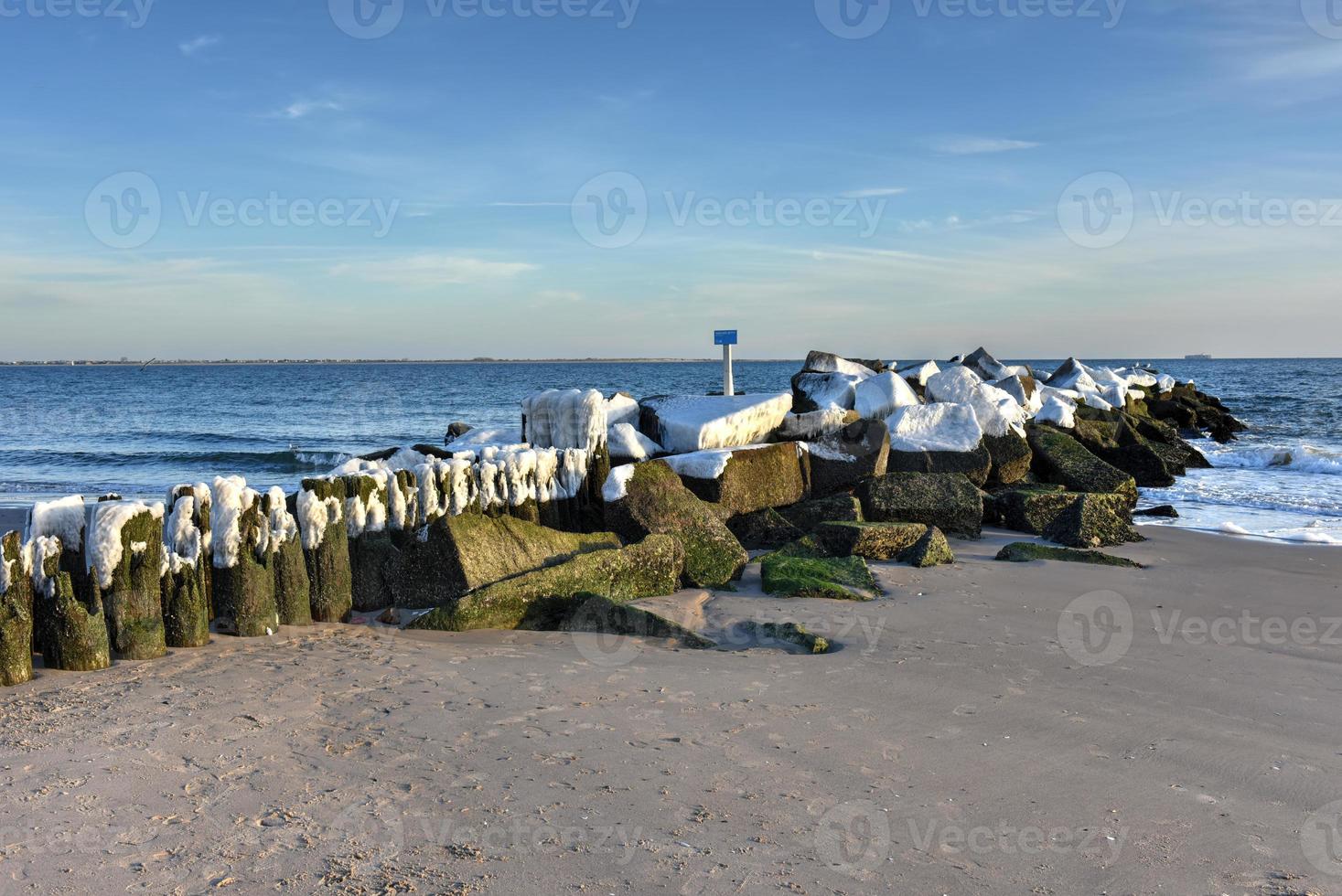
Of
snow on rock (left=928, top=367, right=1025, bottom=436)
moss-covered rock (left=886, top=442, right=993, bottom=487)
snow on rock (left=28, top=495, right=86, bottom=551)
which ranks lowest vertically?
moss-covered rock (left=886, top=442, right=993, bottom=487)

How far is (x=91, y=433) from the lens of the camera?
90.6ft

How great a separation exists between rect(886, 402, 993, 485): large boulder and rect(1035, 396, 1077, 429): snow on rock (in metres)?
4.79

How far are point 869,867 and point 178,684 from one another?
345 cm

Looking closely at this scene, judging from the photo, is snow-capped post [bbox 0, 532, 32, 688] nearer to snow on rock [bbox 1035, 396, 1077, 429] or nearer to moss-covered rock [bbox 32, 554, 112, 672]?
moss-covered rock [bbox 32, 554, 112, 672]

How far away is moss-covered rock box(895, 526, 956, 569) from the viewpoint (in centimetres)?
812

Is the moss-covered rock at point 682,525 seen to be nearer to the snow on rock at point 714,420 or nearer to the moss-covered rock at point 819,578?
the moss-covered rock at point 819,578

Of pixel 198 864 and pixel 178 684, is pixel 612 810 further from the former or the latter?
pixel 178 684

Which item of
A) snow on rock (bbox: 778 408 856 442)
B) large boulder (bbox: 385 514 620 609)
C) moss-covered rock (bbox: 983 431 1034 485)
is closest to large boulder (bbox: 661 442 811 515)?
snow on rock (bbox: 778 408 856 442)

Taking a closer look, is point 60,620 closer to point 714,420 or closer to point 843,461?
point 714,420

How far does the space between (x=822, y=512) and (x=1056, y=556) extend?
2.15 meters

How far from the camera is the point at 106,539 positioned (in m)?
4.97

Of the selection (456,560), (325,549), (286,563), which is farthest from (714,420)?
(286,563)

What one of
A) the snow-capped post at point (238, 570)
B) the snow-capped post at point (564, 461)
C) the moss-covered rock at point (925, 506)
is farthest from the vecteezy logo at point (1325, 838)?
the moss-covered rock at point (925, 506)

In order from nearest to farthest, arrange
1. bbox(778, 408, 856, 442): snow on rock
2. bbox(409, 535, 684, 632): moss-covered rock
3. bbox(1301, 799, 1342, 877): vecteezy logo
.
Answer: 1. bbox(1301, 799, 1342, 877): vecteezy logo
2. bbox(409, 535, 684, 632): moss-covered rock
3. bbox(778, 408, 856, 442): snow on rock
